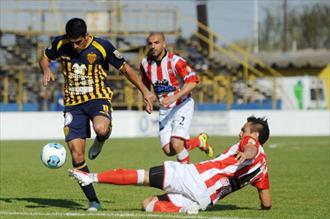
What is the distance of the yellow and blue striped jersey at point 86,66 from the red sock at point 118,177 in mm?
1671

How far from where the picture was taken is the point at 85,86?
439 inches

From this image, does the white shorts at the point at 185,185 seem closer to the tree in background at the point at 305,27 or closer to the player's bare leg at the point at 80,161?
the player's bare leg at the point at 80,161

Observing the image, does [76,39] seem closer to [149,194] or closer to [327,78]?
[149,194]

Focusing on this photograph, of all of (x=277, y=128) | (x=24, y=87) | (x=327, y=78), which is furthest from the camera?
(x=327, y=78)

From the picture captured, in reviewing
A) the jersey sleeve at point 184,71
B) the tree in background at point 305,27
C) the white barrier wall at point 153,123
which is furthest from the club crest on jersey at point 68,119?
the tree in background at point 305,27

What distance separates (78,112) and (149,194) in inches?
101

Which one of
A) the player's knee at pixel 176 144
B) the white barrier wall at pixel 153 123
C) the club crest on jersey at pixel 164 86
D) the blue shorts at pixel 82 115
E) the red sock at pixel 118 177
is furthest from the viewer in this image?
the white barrier wall at pixel 153 123

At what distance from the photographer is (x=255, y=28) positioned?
7250cm

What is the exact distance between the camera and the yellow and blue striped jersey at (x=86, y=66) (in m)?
11.1

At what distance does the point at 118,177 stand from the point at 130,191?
4.01m

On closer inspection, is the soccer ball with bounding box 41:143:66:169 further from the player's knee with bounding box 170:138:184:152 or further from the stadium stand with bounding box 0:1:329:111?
the stadium stand with bounding box 0:1:329:111

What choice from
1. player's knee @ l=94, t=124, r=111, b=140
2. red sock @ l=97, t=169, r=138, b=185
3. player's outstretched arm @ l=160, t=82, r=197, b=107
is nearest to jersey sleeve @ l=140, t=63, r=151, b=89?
player's outstretched arm @ l=160, t=82, r=197, b=107

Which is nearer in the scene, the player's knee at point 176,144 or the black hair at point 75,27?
the black hair at point 75,27

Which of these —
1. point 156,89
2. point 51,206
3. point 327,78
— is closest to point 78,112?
point 51,206
